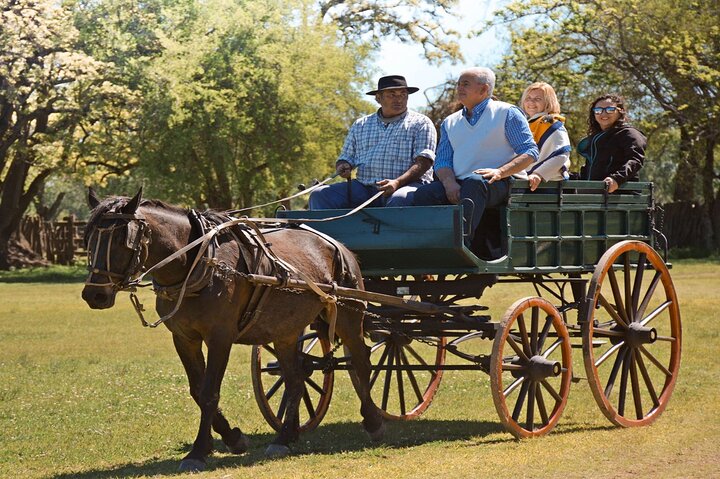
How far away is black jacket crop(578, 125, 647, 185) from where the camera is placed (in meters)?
10.7

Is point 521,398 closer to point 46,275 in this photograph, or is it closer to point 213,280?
point 213,280

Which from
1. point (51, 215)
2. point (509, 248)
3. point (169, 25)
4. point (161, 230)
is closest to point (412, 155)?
point (509, 248)

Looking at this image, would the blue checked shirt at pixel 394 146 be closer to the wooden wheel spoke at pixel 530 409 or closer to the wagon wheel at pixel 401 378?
the wagon wheel at pixel 401 378

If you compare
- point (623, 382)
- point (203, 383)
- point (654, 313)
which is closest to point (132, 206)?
point (203, 383)

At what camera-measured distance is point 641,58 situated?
Result: 40.9 meters

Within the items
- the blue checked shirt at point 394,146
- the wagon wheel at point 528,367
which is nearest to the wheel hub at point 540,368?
the wagon wheel at point 528,367

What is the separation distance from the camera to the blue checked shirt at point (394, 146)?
10250 millimetres

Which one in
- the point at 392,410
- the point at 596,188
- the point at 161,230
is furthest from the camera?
the point at 392,410

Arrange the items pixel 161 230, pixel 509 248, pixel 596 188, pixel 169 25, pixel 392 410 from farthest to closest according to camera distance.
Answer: pixel 169 25 → pixel 392 410 → pixel 596 188 → pixel 509 248 → pixel 161 230

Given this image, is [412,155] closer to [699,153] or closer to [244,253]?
[244,253]

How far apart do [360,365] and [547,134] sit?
247 centimetres

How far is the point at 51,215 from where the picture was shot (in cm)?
6244

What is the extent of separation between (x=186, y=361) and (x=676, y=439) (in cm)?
365

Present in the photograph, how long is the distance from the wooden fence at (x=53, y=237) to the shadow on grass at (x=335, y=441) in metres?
38.3
